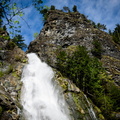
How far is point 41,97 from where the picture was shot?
63.1ft

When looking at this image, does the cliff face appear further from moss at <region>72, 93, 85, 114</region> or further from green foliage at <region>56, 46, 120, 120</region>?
green foliage at <region>56, 46, 120, 120</region>

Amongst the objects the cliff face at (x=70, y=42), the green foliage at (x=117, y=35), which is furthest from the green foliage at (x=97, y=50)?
the green foliage at (x=117, y=35)

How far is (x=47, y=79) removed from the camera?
2361cm

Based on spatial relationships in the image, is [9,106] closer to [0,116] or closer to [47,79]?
[0,116]

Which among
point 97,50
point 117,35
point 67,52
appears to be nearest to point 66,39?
point 67,52

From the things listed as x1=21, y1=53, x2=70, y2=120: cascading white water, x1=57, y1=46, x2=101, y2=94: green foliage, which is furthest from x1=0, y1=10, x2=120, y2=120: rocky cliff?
x1=57, y1=46, x2=101, y2=94: green foliage

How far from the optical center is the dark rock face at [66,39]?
33.6 metres

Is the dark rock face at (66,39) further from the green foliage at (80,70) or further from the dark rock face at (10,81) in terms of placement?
the dark rock face at (10,81)

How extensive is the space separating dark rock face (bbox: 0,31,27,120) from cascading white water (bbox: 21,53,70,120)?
1.13 m

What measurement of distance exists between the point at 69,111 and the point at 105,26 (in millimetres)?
47832

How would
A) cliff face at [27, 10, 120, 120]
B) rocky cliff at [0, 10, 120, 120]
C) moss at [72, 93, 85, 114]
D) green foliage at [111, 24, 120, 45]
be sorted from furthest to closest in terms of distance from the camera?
green foliage at [111, 24, 120, 45]
cliff face at [27, 10, 120, 120]
moss at [72, 93, 85, 114]
rocky cliff at [0, 10, 120, 120]

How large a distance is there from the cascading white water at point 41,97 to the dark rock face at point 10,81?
113 cm

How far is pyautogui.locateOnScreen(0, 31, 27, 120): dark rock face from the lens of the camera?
42.3 ft

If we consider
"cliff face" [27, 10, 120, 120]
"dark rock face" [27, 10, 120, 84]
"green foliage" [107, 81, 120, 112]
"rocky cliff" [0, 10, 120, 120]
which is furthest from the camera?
"dark rock face" [27, 10, 120, 84]
